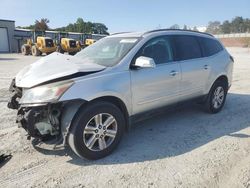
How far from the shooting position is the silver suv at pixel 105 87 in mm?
3443

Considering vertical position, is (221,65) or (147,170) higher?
(221,65)

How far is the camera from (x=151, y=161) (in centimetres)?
372

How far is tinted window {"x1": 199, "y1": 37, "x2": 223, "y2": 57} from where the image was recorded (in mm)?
5555

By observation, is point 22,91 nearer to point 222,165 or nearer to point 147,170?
point 147,170

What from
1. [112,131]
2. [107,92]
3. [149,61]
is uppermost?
[149,61]

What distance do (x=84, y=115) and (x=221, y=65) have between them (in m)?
3.63

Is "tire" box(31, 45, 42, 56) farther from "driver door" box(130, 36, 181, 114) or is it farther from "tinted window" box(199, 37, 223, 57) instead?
"driver door" box(130, 36, 181, 114)

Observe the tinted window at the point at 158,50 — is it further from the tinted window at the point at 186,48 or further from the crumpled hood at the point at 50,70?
the crumpled hood at the point at 50,70

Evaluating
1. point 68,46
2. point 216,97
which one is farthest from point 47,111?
point 68,46

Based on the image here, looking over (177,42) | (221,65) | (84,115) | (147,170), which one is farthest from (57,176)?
(221,65)

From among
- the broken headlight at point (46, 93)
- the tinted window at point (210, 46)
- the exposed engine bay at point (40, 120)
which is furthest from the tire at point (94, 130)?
the tinted window at point (210, 46)

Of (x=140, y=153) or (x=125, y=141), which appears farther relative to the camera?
(x=125, y=141)

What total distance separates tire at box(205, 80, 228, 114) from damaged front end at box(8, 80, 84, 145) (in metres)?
3.27

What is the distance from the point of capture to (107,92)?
3.67 meters
